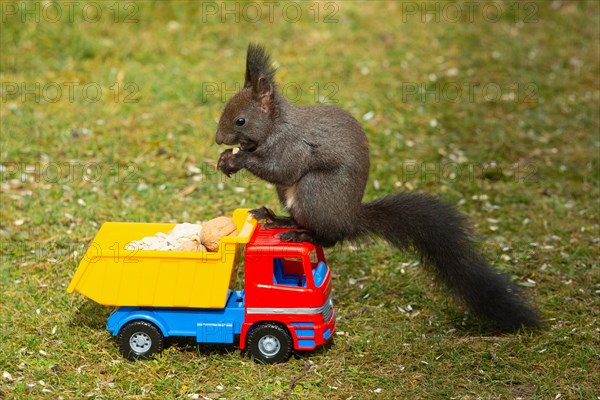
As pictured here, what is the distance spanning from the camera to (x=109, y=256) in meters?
3.56

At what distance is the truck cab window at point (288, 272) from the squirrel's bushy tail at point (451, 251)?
388 millimetres

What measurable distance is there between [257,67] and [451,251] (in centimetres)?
121

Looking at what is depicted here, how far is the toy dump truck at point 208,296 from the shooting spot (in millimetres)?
3588

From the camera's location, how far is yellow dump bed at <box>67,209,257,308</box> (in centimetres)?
358

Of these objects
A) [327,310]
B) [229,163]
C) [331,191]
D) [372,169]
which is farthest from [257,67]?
[372,169]

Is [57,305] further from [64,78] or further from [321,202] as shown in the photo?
[64,78]

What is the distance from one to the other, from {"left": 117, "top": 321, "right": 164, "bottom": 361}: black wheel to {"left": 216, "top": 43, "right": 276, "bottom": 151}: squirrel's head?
0.88m

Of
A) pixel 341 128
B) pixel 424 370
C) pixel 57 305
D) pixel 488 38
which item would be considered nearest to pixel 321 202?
pixel 341 128

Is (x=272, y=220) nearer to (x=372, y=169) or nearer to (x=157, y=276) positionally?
(x=157, y=276)

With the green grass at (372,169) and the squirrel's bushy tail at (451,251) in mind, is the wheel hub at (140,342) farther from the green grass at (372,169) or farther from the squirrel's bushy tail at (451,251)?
the squirrel's bushy tail at (451,251)

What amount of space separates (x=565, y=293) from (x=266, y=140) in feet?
5.94

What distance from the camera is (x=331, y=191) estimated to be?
3742 millimetres

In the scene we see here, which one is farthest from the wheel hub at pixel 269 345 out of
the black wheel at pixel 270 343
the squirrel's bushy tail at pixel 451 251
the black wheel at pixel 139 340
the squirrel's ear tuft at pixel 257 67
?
the squirrel's ear tuft at pixel 257 67

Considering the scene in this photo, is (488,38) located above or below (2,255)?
above
